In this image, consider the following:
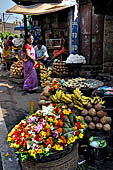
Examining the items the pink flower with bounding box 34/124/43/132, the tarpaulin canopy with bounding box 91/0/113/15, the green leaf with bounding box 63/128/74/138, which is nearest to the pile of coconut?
the green leaf with bounding box 63/128/74/138

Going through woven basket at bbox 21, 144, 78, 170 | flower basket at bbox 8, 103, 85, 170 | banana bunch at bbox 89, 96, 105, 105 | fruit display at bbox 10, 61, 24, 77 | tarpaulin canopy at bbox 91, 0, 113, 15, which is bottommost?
woven basket at bbox 21, 144, 78, 170

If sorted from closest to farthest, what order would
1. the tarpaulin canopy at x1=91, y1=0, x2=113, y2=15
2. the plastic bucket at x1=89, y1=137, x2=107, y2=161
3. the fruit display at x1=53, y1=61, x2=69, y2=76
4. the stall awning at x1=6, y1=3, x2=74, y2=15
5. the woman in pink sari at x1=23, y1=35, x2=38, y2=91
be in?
the plastic bucket at x1=89, y1=137, x2=107, y2=161 < the tarpaulin canopy at x1=91, y1=0, x2=113, y2=15 < the woman in pink sari at x1=23, y1=35, x2=38, y2=91 < the fruit display at x1=53, y1=61, x2=69, y2=76 < the stall awning at x1=6, y1=3, x2=74, y2=15

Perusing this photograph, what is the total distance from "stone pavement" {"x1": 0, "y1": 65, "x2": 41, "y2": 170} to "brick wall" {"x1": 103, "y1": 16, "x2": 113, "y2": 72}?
297cm

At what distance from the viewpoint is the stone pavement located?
347cm

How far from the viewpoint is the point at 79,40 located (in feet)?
27.9

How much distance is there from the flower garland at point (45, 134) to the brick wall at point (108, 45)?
5.31 m

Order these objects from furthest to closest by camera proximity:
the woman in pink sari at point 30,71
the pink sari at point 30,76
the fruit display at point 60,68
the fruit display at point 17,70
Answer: the fruit display at point 17,70 < the fruit display at point 60,68 < the pink sari at point 30,76 < the woman in pink sari at point 30,71

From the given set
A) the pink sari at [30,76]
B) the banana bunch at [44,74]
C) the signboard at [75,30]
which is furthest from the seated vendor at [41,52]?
the signboard at [75,30]

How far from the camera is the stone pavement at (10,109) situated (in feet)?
11.4

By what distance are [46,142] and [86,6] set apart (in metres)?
6.77

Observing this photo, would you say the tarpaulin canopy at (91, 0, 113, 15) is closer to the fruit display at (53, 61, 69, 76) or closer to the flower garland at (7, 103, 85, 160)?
the flower garland at (7, 103, 85, 160)

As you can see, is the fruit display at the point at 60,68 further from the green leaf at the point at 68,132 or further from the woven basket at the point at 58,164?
the woven basket at the point at 58,164

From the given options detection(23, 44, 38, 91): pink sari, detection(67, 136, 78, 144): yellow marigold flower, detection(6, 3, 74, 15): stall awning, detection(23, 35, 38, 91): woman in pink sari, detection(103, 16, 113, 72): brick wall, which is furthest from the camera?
detection(6, 3, 74, 15): stall awning

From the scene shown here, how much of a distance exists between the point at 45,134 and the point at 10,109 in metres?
3.38
